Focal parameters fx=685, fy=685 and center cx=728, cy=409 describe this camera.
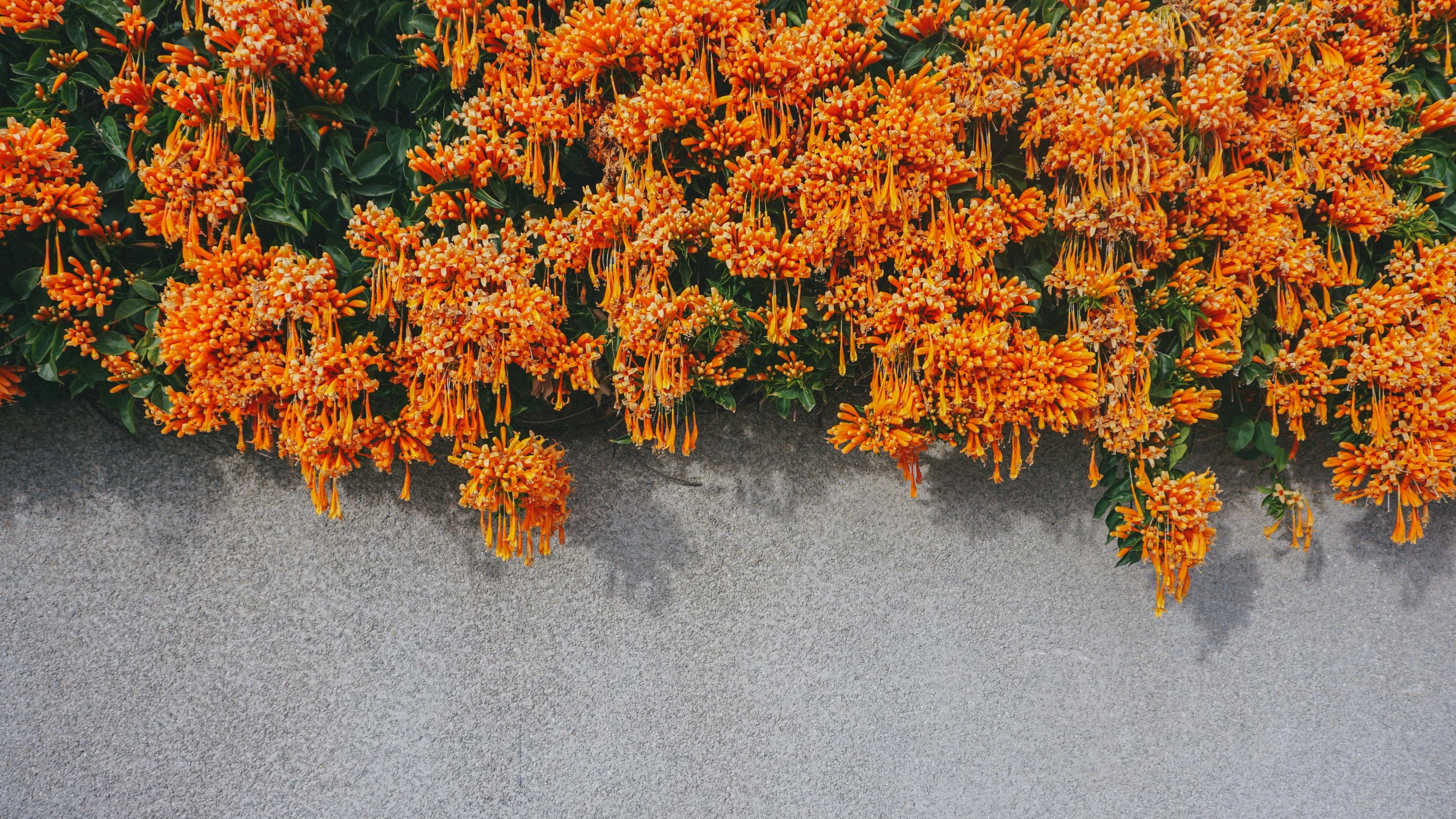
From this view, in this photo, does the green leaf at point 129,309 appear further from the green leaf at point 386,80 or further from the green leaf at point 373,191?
the green leaf at point 386,80

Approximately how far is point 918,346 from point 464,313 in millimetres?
1192

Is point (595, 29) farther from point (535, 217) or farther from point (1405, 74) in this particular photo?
point (1405, 74)

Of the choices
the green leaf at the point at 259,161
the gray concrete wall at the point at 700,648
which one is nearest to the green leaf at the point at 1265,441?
the gray concrete wall at the point at 700,648

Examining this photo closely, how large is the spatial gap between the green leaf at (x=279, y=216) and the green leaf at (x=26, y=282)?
60cm

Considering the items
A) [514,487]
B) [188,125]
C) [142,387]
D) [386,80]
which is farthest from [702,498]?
[188,125]

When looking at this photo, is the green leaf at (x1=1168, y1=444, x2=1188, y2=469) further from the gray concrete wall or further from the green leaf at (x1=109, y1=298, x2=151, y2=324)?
the green leaf at (x1=109, y1=298, x2=151, y2=324)

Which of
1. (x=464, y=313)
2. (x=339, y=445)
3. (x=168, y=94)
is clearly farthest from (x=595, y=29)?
(x=339, y=445)

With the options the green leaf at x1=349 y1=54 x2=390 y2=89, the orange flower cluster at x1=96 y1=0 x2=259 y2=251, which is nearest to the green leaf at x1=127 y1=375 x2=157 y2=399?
the orange flower cluster at x1=96 y1=0 x2=259 y2=251

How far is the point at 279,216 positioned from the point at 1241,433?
2.92 m

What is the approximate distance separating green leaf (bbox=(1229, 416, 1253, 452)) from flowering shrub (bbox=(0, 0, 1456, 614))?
0.41ft

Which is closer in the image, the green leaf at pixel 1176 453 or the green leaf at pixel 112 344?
the green leaf at pixel 112 344

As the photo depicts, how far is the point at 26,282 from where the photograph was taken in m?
1.83

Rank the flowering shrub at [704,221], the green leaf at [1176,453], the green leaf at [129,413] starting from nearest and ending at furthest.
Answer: the flowering shrub at [704,221], the green leaf at [129,413], the green leaf at [1176,453]

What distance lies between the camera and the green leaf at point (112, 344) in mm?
1875
